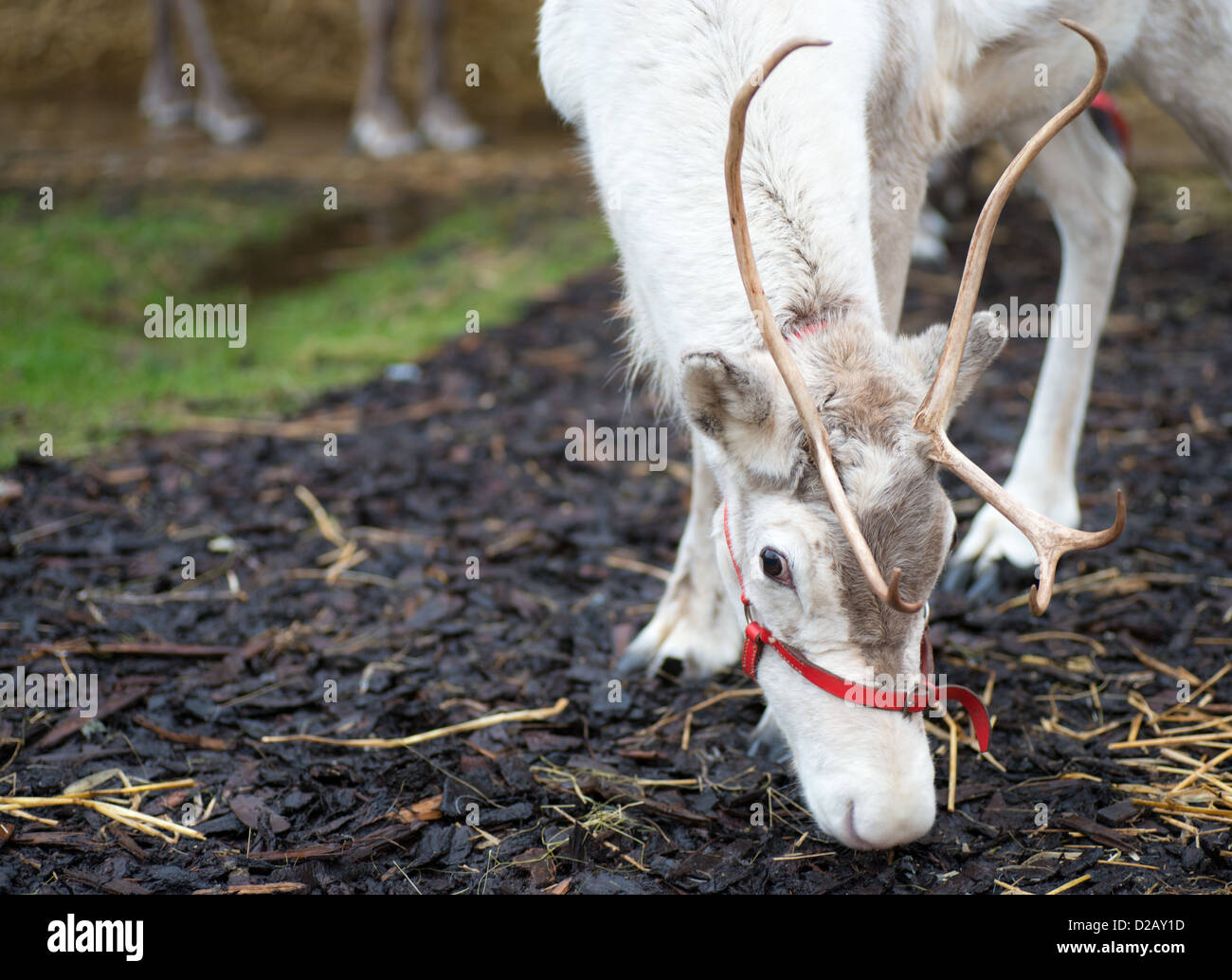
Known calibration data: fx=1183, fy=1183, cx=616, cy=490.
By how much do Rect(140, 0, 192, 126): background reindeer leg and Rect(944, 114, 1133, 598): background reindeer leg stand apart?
7.77 metres

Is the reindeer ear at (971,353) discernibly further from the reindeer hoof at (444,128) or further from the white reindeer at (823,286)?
the reindeer hoof at (444,128)

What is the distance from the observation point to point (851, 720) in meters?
2.48

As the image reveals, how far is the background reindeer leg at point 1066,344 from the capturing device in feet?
13.8

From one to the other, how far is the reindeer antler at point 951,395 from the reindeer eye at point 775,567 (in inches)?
14.7

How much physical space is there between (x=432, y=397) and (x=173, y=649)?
7.80 ft

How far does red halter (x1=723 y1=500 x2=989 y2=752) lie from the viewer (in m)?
2.44

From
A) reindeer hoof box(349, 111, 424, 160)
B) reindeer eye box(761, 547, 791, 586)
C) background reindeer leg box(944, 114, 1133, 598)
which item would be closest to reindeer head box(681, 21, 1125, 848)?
reindeer eye box(761, 547, 791, 586)

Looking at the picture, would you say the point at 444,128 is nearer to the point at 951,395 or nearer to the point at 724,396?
the point at 724,396

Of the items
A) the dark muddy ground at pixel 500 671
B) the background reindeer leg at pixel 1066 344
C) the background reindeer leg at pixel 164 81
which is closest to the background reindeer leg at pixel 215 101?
the background reindeer leg at pixel 164 81

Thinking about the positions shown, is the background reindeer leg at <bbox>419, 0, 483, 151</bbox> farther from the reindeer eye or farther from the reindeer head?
the reindeer eye

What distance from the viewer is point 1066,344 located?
14.1 feet

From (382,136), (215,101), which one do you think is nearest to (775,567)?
(382,136)

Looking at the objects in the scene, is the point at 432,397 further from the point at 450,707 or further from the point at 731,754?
the point at 731,754

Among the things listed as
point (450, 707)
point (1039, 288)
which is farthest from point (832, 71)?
point (1039, 288)
